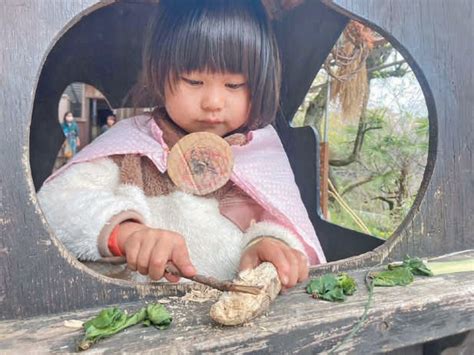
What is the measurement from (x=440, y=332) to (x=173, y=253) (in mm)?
397

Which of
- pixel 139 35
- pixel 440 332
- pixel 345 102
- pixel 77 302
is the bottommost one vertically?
pixel 440 332

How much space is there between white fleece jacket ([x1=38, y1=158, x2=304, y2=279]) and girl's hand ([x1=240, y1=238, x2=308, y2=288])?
7 cm

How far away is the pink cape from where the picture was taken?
957 mm

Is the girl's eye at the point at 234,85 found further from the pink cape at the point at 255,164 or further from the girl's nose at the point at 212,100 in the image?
the pink cape at the point at 255,164

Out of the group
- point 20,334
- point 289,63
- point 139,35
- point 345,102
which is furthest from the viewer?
point 345,102

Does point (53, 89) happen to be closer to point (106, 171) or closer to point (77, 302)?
point (106, 171)

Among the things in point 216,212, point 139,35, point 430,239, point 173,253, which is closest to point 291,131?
point 139,35

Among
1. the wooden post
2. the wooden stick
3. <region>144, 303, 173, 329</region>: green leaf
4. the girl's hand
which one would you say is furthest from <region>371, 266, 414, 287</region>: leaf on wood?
the wooden post

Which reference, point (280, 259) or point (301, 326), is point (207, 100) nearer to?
point (280, 259)

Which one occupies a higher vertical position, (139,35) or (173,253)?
(139,35)

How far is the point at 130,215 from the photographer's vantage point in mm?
755

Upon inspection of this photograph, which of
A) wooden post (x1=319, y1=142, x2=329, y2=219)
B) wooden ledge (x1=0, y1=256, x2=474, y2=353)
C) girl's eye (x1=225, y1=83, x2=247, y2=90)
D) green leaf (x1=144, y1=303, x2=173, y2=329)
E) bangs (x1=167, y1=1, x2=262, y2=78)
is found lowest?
wooden ledge (x1=0, y1=256, x2=474, y2=353)

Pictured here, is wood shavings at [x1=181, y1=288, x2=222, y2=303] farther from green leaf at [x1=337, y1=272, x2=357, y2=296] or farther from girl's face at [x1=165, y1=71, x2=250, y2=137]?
girl's face at [x1=165, y1=71, x2=250, y2=137]

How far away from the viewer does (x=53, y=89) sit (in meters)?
1.81
